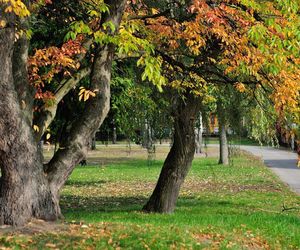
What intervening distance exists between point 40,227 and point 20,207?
390 mm

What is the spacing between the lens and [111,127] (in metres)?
26.5

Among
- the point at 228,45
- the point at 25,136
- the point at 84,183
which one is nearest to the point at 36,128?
the point at 25,136

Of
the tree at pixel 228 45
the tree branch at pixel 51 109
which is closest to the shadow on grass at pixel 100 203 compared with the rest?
the tree at pixel 228 45

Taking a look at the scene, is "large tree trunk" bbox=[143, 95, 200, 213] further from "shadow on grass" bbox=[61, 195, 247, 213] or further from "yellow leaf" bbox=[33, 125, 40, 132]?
"yellow leaf" bbox=[33, 125, 40, 132]

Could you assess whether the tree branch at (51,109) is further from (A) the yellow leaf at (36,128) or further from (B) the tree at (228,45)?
(B) the tree at (228,45)

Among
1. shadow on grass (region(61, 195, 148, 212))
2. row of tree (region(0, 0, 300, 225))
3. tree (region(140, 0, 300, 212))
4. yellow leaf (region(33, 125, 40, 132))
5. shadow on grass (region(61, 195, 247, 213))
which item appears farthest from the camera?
shadow on grass (region(61, 195, 148, 212))

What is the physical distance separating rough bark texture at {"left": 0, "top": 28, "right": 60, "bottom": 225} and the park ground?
1.04 feet

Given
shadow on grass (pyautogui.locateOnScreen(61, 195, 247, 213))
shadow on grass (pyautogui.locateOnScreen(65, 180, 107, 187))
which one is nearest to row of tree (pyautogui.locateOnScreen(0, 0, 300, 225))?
shadow on grass (pyautogui.locateOnScreen(61, 195, 247, 213))

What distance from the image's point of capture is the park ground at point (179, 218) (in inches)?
332

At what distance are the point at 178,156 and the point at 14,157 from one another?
5.96 meters

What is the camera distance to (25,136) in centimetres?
876

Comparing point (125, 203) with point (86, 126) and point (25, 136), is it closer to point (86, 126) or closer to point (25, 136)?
point (86, 126)

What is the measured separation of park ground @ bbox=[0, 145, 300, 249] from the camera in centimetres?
843

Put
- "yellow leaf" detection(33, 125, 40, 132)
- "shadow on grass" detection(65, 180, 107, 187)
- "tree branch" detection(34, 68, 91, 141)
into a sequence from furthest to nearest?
1. "shadow on grass" detection(65, 180, 107, 187)
2. "tree branch" detection(34, 68, 91, 141)
3. "yellow leaf" detection(33, 125, 40, 132)
